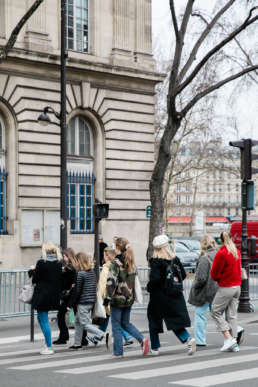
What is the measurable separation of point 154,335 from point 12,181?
15415mm

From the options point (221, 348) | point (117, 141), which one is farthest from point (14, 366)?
point (117, 141)

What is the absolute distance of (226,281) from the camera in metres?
12.3

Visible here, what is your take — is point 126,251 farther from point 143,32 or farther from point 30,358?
point 143,32

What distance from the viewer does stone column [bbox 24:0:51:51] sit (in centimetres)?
2636

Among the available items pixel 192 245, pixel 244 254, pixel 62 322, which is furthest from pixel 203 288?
pixel 192 245

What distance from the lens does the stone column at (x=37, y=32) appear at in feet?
86.5

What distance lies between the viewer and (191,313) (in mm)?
18391

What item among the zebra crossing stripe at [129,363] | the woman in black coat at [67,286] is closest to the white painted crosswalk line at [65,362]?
the zebra crossing stripe at [129,363]

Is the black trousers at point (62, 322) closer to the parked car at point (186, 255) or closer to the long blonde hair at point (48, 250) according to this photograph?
the long blonde hair at point (48, 250)

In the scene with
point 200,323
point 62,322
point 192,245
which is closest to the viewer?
point 200,323

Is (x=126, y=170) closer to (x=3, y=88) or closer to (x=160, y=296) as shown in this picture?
(x=3, y=88)

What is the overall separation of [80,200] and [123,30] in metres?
6.52

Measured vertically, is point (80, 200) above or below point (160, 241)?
above

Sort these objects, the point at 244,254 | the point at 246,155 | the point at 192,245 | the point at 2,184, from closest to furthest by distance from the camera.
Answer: the point at 246,155 → the point at 244,254 → the point at 2,184 → the point at 192,245
